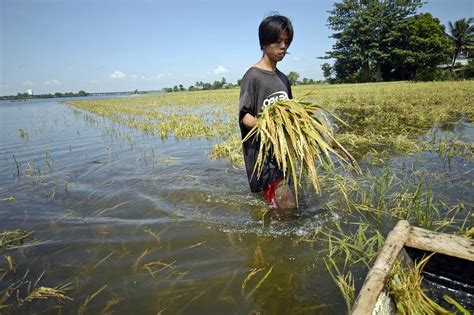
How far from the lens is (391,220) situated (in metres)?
2.47

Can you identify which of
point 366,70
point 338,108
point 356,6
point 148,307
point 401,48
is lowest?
point 148,307

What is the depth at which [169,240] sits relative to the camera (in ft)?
8.00

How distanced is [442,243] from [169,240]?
1964 mm

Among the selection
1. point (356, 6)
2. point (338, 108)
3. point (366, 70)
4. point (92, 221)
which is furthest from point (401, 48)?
point (92, 221)

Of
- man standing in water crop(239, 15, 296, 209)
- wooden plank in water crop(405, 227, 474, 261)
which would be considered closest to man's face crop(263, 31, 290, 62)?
man standing in water crop(239, 15, 296, 209)

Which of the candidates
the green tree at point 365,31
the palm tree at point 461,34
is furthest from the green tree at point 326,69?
the palm tree at point 461,34

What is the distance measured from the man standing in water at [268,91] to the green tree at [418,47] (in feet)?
100

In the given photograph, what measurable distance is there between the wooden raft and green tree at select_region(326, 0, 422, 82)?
1389 inches

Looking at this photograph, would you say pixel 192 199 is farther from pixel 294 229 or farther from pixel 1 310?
pixel 1 310

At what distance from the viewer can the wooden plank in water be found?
1370 mm

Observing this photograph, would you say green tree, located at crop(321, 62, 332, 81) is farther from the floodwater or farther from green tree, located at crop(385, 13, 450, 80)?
the floodwater

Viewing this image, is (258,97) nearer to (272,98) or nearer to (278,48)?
(272,98)

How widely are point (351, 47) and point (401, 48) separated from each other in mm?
5570

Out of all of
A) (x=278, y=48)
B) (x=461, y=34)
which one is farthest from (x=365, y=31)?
(x=278, y=48)
